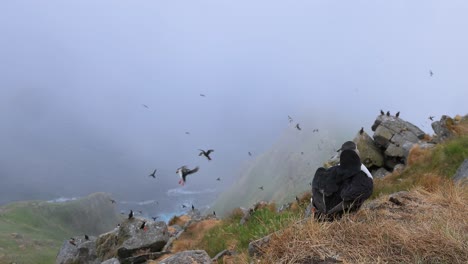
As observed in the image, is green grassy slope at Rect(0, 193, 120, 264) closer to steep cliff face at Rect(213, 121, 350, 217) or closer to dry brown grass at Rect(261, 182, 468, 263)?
steep cliff face at Rect(213, 121, 350, 217)

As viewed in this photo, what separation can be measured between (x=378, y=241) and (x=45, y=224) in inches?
6671

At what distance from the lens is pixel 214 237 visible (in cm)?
1312

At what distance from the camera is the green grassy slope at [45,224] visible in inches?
4117

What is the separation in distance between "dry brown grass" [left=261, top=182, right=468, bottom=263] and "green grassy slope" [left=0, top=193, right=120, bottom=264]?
4256 inches

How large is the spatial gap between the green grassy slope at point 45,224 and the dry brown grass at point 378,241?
10809 cm

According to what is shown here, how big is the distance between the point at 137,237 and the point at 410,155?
15204mm

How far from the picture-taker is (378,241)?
4.91 meters

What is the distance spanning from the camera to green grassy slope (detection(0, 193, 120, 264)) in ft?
343

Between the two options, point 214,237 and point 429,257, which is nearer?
point 429,257

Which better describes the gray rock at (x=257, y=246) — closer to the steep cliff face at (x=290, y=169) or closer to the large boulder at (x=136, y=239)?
the large boulder at (x=136, y=239)

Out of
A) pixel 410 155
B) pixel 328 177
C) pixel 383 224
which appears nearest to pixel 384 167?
pixel 410 155

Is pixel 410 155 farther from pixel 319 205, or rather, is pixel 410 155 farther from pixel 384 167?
pixel 319 205

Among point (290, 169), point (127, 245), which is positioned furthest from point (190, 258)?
point (290, 169)

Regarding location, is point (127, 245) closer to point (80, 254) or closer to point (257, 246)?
point (80, 254)
